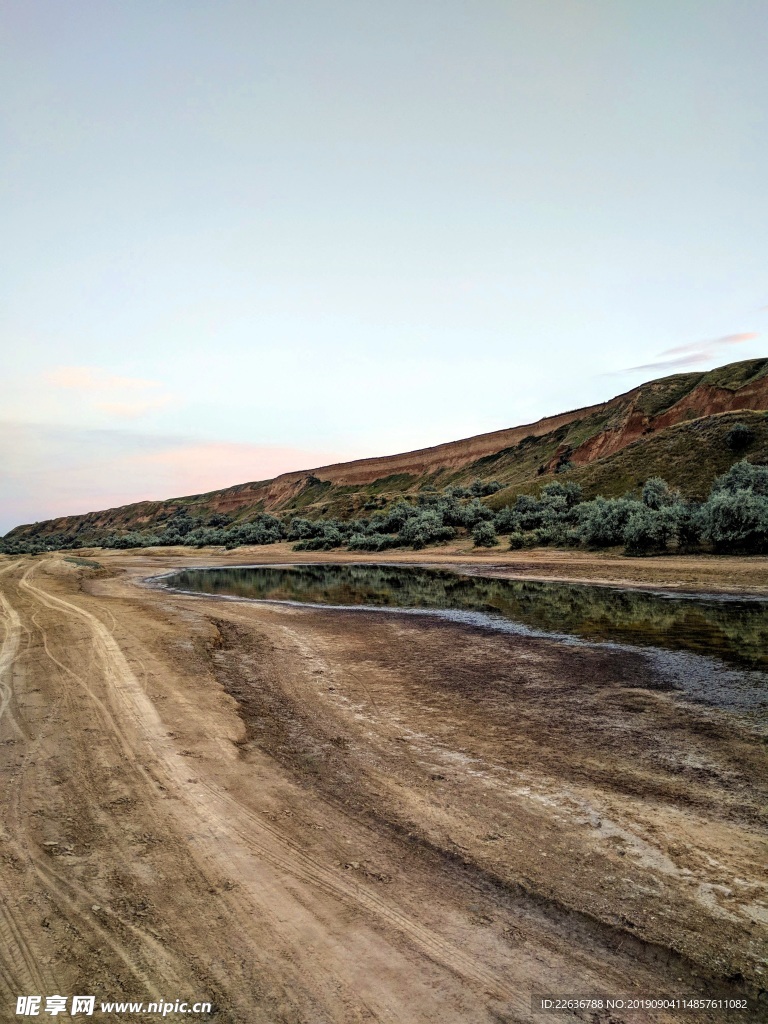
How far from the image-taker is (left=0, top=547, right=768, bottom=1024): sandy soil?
3.26m

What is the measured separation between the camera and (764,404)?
48219 mm

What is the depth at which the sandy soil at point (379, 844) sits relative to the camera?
128 inches

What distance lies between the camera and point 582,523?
108 ft

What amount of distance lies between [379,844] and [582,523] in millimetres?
31016

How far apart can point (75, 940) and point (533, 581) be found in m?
23.2

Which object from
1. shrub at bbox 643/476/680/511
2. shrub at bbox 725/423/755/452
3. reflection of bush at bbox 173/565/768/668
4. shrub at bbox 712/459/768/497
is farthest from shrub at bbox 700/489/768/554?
shrub at bbox 725/423/755/452

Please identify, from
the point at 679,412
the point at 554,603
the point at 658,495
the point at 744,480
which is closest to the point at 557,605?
the point at 554,603

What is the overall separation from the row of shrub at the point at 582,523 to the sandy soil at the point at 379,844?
18759 millimetres

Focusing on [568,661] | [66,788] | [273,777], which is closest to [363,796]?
[273,777]

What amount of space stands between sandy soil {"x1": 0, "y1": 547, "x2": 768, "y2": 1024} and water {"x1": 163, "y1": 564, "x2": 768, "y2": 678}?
3663 mm

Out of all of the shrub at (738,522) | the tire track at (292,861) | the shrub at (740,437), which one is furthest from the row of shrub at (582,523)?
the tire track at (292,861)

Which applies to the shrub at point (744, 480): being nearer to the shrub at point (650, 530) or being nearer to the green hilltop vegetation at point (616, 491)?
the green hilltop vegetation at point (616, 491)

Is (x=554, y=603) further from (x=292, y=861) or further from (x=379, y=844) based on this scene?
(x=292, y=861)

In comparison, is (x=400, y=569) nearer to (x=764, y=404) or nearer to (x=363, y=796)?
(x=363, y=796)
